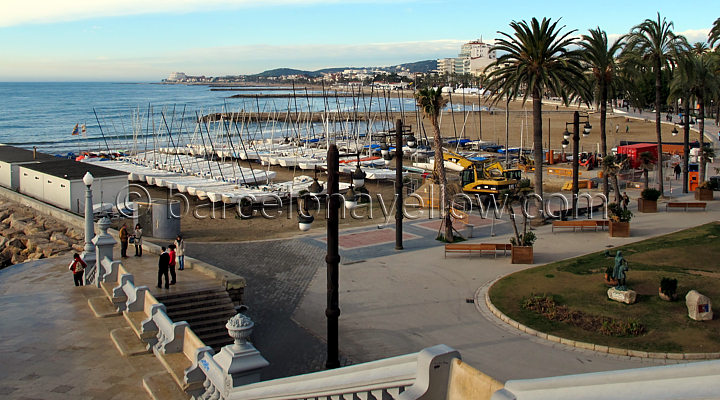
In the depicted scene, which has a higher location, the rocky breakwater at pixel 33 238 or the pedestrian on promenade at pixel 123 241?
the pedestrian on promenade at pixel 123 241

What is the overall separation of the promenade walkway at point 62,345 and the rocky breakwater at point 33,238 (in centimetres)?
652

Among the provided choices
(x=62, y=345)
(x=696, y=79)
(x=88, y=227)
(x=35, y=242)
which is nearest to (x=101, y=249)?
(x=88, y=227)

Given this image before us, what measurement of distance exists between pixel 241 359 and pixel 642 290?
13.3 meters

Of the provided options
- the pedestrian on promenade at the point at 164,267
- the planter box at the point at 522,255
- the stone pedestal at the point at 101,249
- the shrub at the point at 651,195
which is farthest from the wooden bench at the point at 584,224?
the stone pedestal at the point at 101,249

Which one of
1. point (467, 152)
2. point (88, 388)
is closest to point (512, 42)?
point (88, 388)

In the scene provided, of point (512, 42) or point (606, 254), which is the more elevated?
point (512, 42)

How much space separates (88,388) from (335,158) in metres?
6.16

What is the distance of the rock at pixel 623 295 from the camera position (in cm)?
1630

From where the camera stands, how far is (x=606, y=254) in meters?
21.1

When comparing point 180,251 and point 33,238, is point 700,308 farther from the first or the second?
point 33,238

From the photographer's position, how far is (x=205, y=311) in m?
15.5

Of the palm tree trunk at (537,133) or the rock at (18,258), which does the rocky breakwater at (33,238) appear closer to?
the rock at (18,258)

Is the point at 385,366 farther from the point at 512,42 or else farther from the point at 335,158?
the point at 512,42

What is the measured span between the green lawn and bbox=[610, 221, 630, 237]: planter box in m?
1.68
